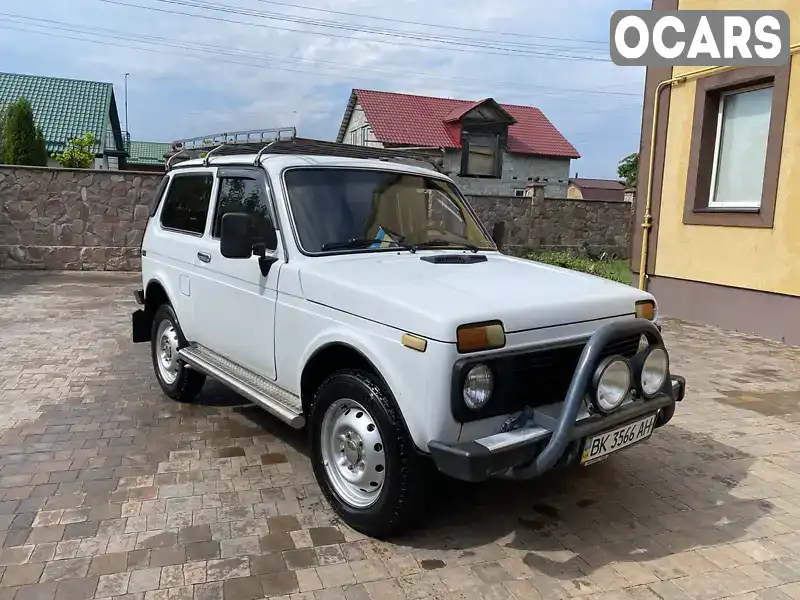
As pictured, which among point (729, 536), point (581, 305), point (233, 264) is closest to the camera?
point (581, 305)

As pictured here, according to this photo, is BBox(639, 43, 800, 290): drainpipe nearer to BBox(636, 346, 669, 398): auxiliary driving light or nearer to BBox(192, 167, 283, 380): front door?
BBox(636, 346, 669, 398): auxiliary driving light

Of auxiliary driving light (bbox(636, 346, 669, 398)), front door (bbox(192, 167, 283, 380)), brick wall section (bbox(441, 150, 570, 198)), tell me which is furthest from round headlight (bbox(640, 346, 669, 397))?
brick wall section (bbox(441, 150, 570, 198))

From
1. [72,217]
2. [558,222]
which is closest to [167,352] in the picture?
[72,217]

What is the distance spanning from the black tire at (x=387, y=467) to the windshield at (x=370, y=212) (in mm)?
975

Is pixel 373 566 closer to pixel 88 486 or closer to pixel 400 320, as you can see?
pixel 400 320

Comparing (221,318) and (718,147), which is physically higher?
(718,147)

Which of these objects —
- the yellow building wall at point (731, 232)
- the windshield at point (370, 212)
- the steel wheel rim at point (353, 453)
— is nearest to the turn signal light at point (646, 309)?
the windshield at point (370, 212)

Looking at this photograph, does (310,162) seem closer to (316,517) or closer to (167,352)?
(316,517)

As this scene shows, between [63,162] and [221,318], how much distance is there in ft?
84.8

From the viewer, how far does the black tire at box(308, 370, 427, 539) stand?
10.3 feet

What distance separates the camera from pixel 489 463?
2.87m

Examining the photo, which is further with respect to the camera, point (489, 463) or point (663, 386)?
point (663, 386)

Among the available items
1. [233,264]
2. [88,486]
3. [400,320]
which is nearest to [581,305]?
[400,320]

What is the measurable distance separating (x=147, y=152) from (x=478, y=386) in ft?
165
